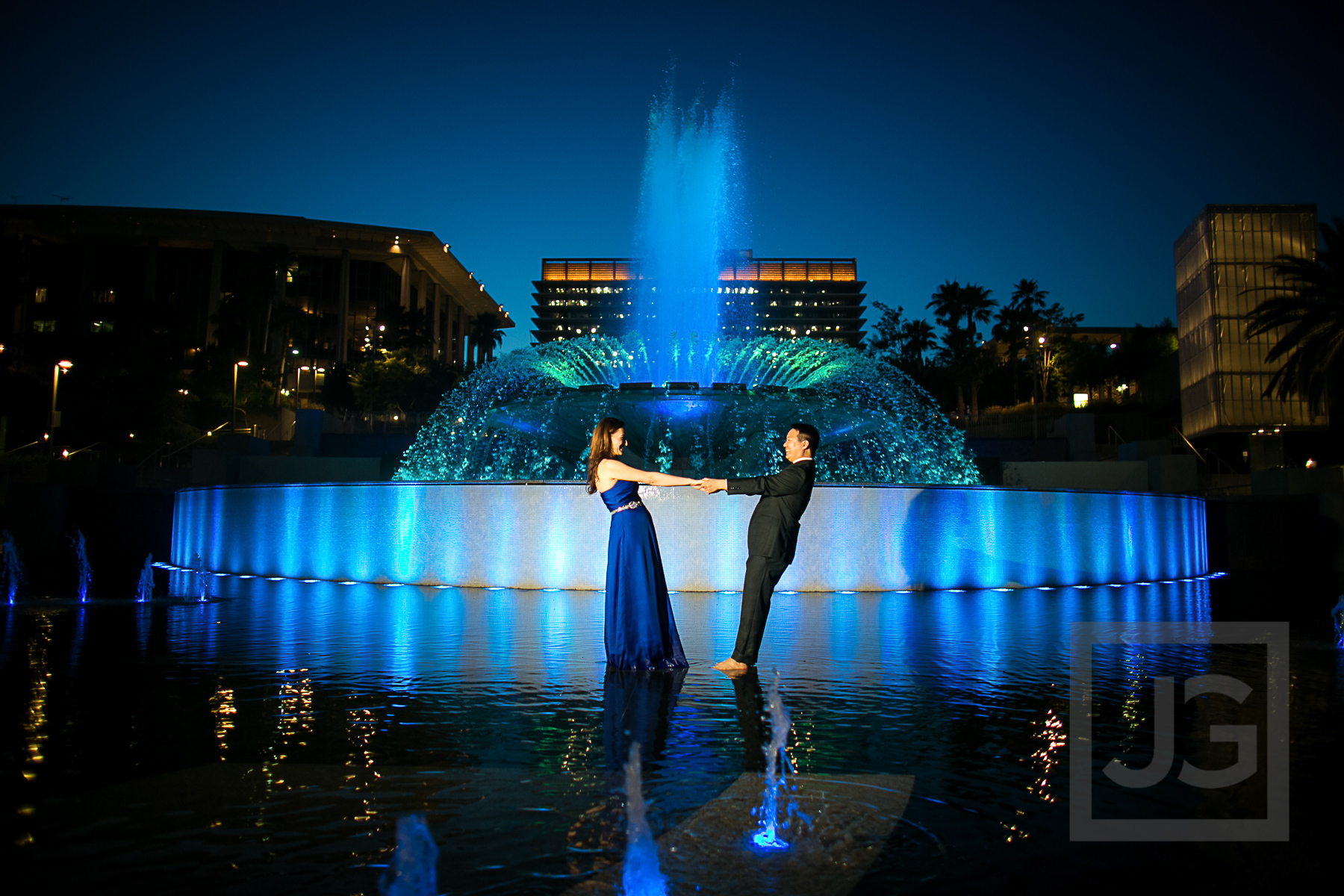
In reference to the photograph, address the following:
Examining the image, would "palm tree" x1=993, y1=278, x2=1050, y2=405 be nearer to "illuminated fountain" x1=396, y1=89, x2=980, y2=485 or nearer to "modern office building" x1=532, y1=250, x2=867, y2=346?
"modern office building" x1=532, y1=250, x2=867, y2=346

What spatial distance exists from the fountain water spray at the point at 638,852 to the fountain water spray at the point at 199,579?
29.3 ft

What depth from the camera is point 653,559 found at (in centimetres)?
595

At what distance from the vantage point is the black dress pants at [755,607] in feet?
19.4

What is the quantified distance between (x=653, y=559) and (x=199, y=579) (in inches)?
445

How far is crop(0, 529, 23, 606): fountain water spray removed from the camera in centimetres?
1134

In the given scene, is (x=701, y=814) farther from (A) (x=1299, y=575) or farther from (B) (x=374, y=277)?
(B) (x=374, y=277)

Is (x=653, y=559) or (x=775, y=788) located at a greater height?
(x=653, y=559)

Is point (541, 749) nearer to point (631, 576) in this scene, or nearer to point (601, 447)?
point (631, 576)

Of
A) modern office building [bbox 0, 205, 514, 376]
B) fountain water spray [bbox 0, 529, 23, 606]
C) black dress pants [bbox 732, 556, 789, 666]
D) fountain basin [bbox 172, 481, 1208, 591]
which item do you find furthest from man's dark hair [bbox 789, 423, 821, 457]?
modern office building [bbox 0, 205, 514, 376]

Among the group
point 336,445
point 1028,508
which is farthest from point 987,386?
point 1028,508

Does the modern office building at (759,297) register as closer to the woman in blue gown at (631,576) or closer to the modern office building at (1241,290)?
the modern office building at (1241,290)

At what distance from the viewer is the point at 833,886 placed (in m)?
2.51

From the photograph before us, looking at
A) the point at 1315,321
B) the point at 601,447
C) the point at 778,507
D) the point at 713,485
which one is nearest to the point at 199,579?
the point at 601,447

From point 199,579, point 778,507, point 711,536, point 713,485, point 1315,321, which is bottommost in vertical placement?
point 199,579
